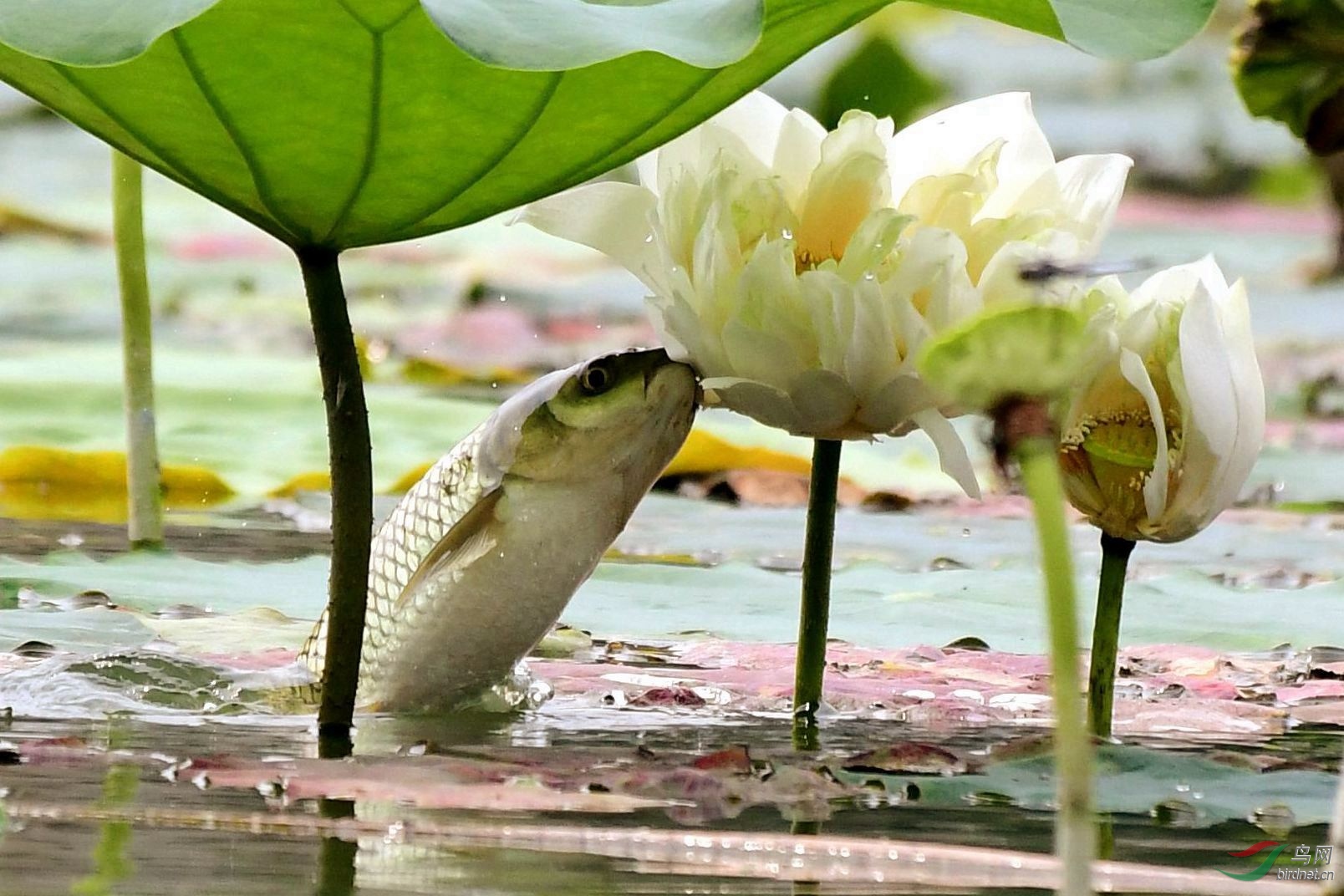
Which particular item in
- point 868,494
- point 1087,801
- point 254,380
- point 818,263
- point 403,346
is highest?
point 403,346

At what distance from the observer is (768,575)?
188cm

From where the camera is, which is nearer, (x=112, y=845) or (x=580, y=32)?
(x=112, y=845)

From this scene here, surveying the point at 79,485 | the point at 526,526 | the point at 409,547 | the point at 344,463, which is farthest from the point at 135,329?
the point at 79,485

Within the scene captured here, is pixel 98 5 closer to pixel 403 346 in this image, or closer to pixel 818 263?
pixel 818 263

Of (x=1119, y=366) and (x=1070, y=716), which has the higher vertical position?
(x=1119, y=366)

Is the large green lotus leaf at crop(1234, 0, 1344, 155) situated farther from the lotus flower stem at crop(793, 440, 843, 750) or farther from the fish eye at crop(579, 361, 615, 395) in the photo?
the fish eye at crop(579, 361, 615, 395)

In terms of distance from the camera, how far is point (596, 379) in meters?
1.13

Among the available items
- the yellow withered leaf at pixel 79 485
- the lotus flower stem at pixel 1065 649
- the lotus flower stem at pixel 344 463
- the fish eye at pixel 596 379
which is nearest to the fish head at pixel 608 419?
the fish eye at pixel 596 379

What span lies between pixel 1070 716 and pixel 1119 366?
1.70 ft

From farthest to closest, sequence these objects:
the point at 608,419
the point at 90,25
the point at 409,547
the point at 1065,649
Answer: the point at 409,547 < the point at 608,419 < the point at 90,25 < the point at 1065,649

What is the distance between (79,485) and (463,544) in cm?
171

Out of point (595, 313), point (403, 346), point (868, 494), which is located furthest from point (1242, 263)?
point (868, 494)

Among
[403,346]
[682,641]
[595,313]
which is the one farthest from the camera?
[595,313]

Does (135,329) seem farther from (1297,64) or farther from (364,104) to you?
(1297,64)
